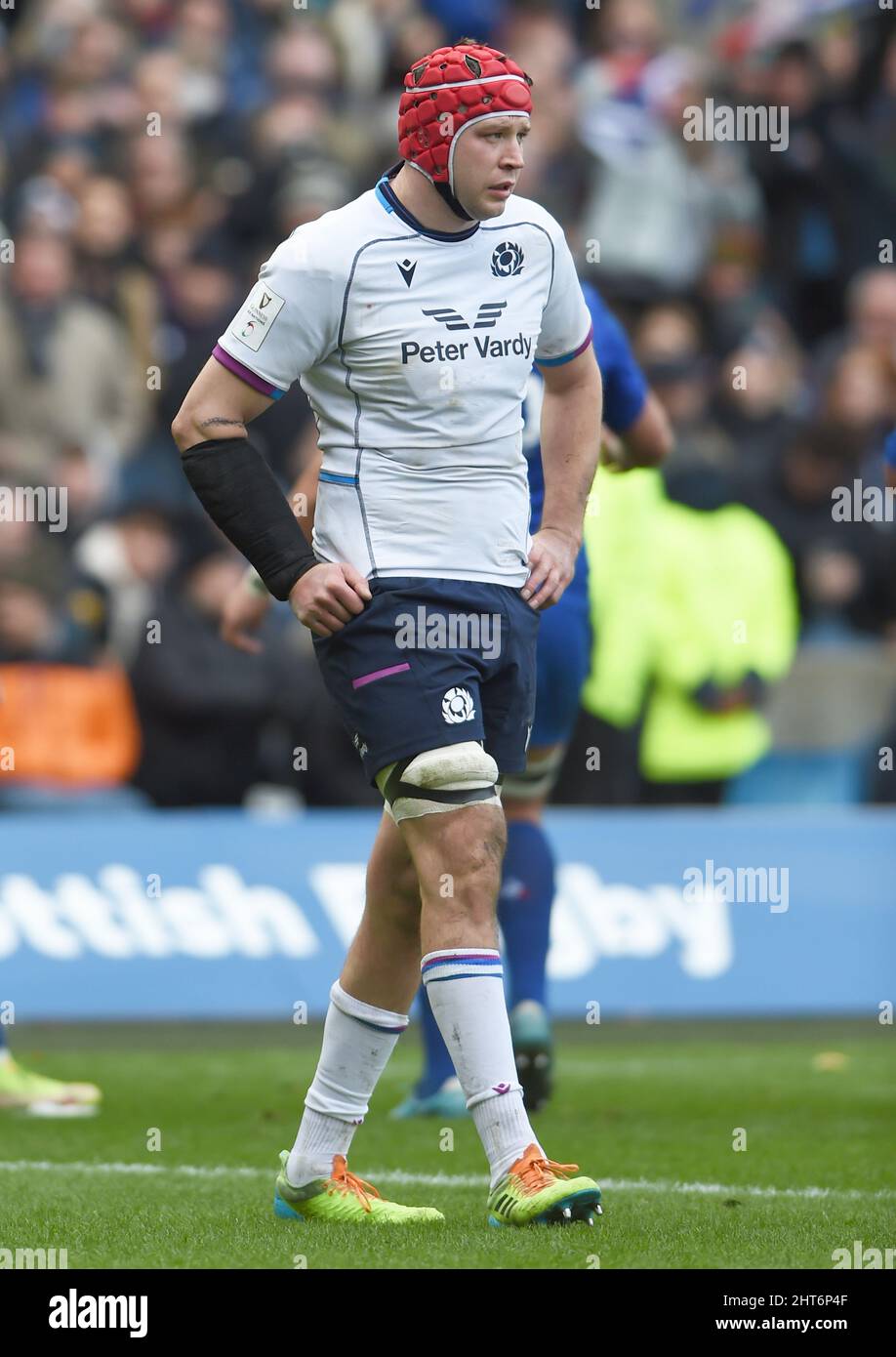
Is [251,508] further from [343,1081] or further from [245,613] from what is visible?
[245,613]

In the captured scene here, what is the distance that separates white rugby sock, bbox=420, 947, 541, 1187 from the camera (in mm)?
4859

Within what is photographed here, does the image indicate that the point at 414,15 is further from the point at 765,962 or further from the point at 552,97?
the point at 765,962

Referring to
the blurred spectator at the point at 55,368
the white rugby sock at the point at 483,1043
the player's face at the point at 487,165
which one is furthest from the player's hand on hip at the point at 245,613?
the blurred spectator at the point at 55,368

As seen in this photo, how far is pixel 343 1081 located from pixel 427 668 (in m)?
0.95

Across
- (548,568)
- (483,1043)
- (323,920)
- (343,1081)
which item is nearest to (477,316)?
(548,568)

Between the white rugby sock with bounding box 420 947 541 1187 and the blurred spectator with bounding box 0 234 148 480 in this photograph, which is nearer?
the white rugby sock with bounding box 420 947 541 1187

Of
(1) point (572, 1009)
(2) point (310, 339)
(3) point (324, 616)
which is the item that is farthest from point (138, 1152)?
(1) point (572, 1009)

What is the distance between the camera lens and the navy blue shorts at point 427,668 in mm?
4961

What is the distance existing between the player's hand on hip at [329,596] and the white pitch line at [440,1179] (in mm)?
1609

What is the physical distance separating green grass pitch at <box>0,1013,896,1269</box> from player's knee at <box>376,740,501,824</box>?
872mm

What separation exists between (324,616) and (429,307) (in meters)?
0.69
